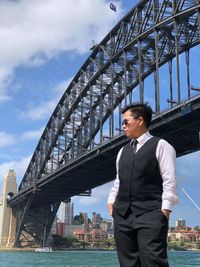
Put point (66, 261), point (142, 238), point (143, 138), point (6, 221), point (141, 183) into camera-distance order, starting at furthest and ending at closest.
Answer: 1. point (6, 221)
2. point (66, 261)
3. point (143, 138)
4. point (141, 183)
5. point (142, 238)

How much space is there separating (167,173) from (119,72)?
43.7 meters

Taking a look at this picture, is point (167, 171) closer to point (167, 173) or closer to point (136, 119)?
point (167, 173)

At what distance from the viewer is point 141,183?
3.37 metres

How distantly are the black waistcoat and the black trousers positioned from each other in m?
0.05

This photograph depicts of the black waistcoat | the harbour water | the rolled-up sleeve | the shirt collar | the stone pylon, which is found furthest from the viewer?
the stone pylon

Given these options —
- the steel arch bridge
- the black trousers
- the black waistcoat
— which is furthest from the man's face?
the steel arch bridge

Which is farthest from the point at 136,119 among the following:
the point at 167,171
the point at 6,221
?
the point at 6,221

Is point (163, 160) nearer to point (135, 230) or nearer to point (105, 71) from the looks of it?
point (135, 230)

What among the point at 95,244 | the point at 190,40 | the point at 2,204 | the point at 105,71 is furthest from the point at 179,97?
the point at 95,244

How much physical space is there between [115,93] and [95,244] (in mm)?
75034

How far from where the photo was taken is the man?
3.22 meters

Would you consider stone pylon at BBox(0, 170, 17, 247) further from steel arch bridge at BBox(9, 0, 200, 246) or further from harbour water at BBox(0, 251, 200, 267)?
harbour water at BBox(0, 251, 200, 267)

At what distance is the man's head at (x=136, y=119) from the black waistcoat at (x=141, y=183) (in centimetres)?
12

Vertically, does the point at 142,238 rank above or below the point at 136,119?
below
